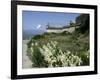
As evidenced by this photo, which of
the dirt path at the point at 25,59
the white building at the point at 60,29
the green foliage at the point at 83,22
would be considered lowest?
the dirt path at the point at 25,59

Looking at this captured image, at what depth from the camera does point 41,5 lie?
206 cm

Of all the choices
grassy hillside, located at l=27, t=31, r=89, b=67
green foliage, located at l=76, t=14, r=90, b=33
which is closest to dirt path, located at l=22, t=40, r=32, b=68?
grassy hillside, located at l=27, t=31, r=89, b=67

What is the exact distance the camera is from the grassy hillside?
209 centimetres

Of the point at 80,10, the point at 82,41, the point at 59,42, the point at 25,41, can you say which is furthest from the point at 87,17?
the point at 25,41

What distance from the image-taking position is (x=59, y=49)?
2.16m

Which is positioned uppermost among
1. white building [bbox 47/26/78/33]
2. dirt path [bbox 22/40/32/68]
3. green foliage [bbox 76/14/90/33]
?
green foliage [bbox 76/14/90/33]

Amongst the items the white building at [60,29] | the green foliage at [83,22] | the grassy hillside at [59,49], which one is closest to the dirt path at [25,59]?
the grassy hillside at [59,49]

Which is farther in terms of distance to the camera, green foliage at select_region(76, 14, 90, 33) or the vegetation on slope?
Answer: green foliage at select_region(76, 14, 90, 33)

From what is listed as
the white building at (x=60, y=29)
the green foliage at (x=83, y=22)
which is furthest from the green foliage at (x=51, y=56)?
the green foliage at (x=83, y=22)

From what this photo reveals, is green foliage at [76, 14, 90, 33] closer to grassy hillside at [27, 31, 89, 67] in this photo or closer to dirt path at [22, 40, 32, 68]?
grassy hillside at [27, 31, 89, 67]

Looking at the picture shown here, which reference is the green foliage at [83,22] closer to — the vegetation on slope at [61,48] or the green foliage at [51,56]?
the vegetation on slope at [61,48]

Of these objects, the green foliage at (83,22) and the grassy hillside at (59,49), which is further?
the green foliage at (83,22)

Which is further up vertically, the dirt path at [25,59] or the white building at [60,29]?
the white building at [60,29]

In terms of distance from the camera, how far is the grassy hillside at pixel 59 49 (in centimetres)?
209
